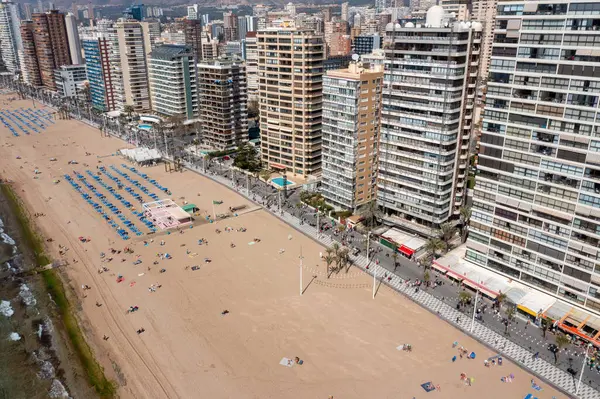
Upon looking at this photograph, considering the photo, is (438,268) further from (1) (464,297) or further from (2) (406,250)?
(1) (464,297)

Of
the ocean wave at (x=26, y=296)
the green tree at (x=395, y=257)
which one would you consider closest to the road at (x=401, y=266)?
the green tree at (x=395, y=257)

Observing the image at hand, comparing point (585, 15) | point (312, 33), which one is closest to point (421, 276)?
point (585, 15)

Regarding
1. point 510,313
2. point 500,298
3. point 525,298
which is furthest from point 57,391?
point 525,298

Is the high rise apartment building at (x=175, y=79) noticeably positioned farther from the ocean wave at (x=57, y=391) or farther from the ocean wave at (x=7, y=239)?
the ocean wave at (x=57, y=391)

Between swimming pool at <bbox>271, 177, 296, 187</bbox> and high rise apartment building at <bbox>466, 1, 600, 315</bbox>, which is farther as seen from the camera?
swimming pool at <bbox>271, 177, 296, 187</bbox>

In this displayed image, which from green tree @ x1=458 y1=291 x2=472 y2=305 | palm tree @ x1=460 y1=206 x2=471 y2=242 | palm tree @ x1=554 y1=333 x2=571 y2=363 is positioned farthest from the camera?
palm tree @ x1=460 y1=206 x2=471 y2=242

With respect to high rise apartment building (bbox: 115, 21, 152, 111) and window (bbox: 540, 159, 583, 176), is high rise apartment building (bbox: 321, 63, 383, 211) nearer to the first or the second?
window (bbox: 540, 159, 583, 176)

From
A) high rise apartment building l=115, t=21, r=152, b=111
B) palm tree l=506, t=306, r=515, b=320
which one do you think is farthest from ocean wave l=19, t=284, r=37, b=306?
high rise apartment building l=115, t=21, r=152, b=111
